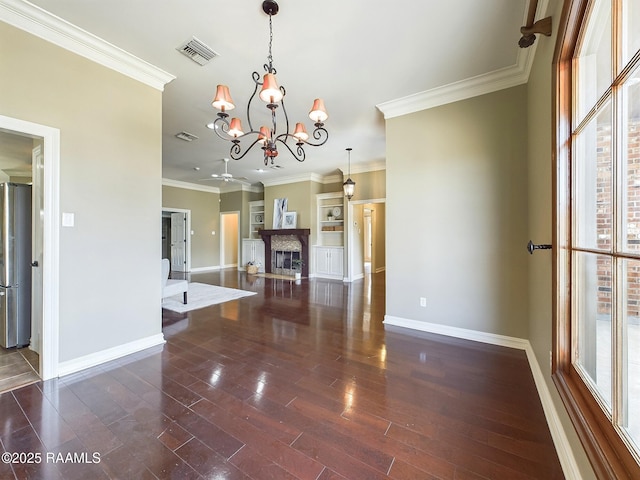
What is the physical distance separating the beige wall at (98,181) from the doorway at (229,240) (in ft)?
20.4

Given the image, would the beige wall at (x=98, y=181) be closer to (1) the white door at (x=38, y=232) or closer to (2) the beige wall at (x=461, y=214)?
(1) the white door at (x=38, y=232)

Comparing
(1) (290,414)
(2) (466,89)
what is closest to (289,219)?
(2) (466,89)

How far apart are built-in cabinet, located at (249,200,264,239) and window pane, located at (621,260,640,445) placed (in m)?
8.48

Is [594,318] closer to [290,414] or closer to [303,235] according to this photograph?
[290,414]

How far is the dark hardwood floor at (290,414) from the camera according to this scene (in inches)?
53.4

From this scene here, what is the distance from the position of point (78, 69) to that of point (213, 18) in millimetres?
1329

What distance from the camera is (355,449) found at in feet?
4.79

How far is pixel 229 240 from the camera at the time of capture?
9.64 m

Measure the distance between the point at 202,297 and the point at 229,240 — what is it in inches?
192

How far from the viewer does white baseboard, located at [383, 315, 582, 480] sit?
1292mm

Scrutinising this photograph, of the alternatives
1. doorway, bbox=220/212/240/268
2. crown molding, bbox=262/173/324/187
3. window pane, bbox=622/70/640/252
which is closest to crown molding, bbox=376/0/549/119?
window pane, bbox=622/70/640/252

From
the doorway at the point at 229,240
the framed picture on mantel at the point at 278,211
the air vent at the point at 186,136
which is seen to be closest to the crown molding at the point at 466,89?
the air vent at the point at 186,136

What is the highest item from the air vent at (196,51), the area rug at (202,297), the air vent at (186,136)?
the air vent at (186,136)

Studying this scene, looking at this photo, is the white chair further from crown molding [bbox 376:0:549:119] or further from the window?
the window
